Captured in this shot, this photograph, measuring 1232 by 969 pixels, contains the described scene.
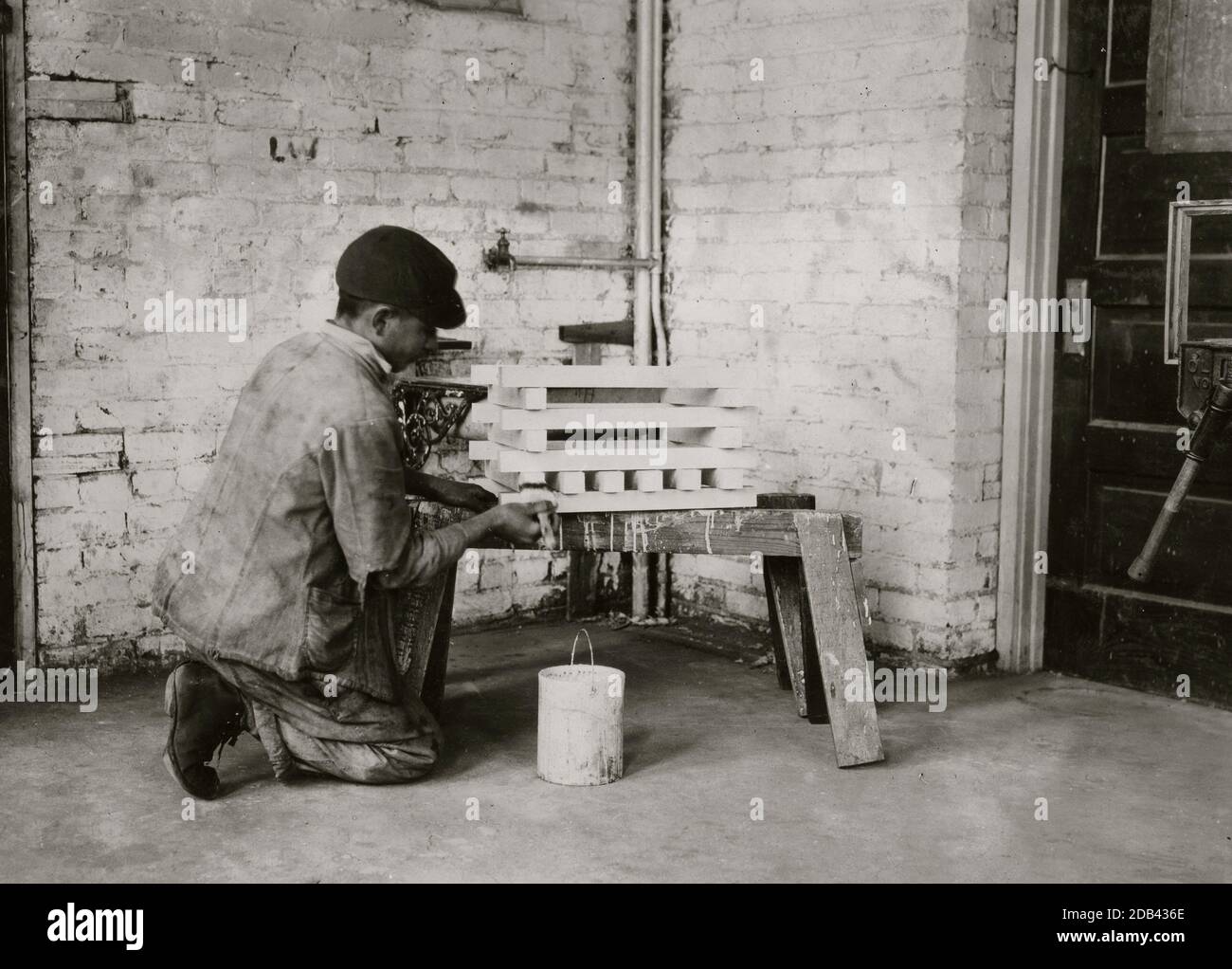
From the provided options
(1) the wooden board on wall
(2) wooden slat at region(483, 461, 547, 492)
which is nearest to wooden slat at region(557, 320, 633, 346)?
(2) wooden slat at region(483, 461, 547, 492)

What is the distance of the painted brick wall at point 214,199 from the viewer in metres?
4.81

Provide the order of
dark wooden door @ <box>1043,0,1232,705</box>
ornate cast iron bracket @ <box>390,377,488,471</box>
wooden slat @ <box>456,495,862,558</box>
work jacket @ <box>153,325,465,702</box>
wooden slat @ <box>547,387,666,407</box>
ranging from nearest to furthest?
work jacket @ <box>153,325,465,702</box> < wooden slat @ <box>456,495,862,558</box> < wooden slat @ <box>547,387,666,407</box> < dark wooden door @ <box>1043,0,1232,705</box> < ornate cast iron bracket @ <box>390,377,488,471</box>

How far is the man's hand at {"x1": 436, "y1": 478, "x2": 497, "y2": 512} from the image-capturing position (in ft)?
13.9

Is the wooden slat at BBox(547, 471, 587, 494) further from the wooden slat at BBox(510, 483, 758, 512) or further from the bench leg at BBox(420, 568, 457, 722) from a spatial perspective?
the bench leg at BBox(420, 568, 457, 722)

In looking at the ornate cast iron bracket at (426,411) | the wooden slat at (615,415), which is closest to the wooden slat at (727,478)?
the wooden slat at (615,415)

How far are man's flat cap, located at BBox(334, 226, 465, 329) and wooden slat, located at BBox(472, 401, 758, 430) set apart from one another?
1.23 feet

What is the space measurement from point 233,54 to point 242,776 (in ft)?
8.16

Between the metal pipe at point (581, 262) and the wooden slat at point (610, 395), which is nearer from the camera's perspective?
the wooden slat at point (610, 395)

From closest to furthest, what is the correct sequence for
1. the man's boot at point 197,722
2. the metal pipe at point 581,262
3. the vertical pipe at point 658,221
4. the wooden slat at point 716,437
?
1. the man's boot at point 197,722
2. the wooden slat at point 716,437
3. the metal pipe at point 581,262
4. the vertical pipe at point 658,221

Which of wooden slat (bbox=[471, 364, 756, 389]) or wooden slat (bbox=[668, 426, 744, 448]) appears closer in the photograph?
wooden slat (bbox=[471, 364, 756, 389])

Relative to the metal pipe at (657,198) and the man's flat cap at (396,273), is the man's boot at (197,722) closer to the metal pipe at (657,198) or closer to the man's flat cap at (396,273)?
the man's flat cap at (396,273)

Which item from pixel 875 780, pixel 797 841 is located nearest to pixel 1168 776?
pixel 875 780

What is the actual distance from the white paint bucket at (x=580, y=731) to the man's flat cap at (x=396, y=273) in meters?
1.07

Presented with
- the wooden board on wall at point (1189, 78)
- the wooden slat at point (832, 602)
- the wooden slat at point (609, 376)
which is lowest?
the wooden slat at point (832, 602)
